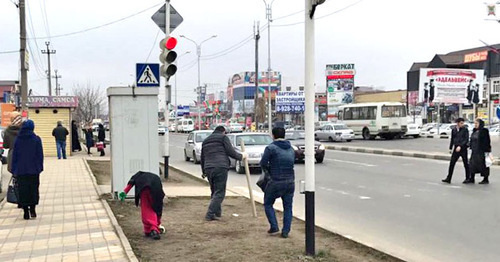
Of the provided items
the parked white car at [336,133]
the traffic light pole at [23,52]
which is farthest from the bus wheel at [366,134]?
the traffic light pole at [23,52]

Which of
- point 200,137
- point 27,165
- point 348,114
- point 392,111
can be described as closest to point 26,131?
point 27,165

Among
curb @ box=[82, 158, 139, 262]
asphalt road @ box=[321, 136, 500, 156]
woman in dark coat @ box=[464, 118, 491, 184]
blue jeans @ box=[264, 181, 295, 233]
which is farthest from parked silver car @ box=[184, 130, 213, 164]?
blue jeans @ box=[264, 181, 295, 233]

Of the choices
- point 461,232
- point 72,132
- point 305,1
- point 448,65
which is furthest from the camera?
point 448,65

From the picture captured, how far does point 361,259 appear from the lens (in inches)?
246

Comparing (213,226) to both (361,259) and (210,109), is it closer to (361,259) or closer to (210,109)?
(361,259)

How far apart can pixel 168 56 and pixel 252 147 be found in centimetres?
764

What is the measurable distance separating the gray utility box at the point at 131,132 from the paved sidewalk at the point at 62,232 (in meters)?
0.84

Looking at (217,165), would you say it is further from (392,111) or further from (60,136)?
(392,111)

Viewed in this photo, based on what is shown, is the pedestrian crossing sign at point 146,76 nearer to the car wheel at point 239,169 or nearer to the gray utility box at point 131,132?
the gray utility box at point 131,132

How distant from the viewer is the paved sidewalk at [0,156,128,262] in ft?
19.8

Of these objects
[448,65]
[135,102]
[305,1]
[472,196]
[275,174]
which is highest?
[448,65]

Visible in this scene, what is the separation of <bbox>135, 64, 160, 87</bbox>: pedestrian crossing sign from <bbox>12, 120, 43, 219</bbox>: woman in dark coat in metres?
3.17

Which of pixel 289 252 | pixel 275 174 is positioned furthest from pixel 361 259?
pixel 275 174

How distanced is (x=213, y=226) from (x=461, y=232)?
12.3ft
